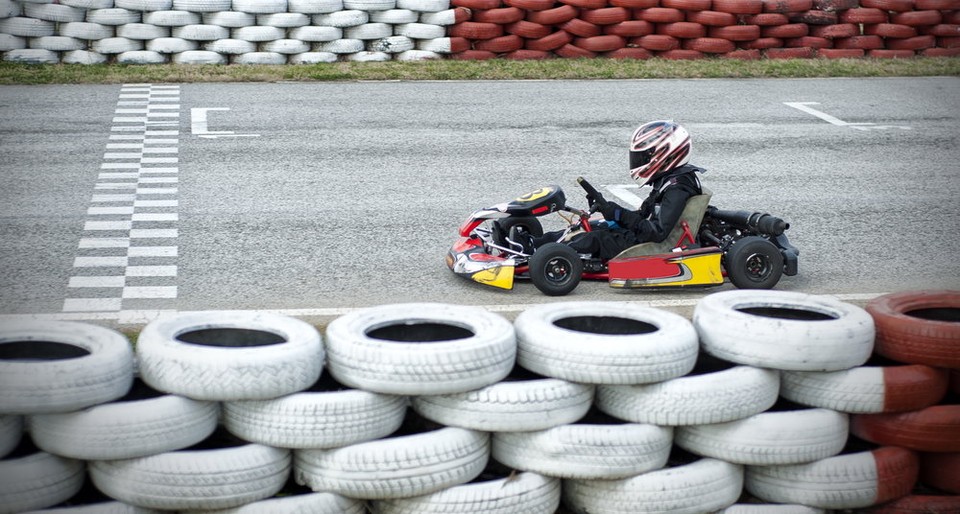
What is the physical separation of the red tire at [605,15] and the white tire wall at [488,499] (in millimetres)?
11161

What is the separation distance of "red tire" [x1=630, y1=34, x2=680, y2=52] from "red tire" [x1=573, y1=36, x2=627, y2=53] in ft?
0.86

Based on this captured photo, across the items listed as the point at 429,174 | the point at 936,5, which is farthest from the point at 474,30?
the point at 936,5

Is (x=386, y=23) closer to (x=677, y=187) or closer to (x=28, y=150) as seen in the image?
(x=28, y=150)

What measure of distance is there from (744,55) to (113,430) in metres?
12.8

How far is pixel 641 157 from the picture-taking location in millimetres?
7293

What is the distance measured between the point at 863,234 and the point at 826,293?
1.55 m

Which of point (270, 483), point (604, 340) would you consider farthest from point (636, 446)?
point (270, 483)

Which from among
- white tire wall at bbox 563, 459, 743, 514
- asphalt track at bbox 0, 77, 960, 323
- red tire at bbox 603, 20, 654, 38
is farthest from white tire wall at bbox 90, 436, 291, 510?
red tire at bbox 603, 20, 654, 38

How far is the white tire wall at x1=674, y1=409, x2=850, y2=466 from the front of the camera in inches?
179

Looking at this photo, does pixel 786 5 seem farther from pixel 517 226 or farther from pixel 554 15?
pixel 517 226

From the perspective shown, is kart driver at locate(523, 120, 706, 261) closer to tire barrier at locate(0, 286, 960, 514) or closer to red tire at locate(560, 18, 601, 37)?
tire barrier at locate(0, 286, 960, 514)

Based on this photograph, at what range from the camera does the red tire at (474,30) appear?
14602 millimetres

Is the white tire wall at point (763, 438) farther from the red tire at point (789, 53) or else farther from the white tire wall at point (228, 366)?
the red tire at point (789, 53)

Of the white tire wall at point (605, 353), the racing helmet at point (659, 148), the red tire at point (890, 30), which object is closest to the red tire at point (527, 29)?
the red tire at point (890, 30)
